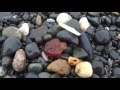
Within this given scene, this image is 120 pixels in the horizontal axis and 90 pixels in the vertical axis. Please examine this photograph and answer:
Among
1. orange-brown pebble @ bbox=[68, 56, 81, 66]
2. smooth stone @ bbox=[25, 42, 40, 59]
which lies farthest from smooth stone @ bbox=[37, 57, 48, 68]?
orange-brown pebble @ bbox=[68, 56, 81, 66]

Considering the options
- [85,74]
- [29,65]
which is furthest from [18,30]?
[85,74]

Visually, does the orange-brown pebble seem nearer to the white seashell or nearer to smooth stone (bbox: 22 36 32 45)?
the white seashell

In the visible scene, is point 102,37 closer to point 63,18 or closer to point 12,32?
point 63,18

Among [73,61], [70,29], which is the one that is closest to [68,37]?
[70,29]

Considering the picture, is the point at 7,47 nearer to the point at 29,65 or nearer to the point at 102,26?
the point at 29,65

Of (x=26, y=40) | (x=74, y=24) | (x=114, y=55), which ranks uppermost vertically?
(x=74, y=24)

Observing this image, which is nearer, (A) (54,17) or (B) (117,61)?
(B) (117,61)

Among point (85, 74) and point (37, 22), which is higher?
point (37, 22)

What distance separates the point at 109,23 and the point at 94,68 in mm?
445

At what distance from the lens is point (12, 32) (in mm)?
2334

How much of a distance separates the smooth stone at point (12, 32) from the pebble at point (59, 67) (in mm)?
342

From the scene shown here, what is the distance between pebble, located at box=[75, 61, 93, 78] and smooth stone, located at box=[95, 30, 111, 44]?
0.25m

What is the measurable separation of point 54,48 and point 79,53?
0.18m

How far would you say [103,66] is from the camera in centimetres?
219
